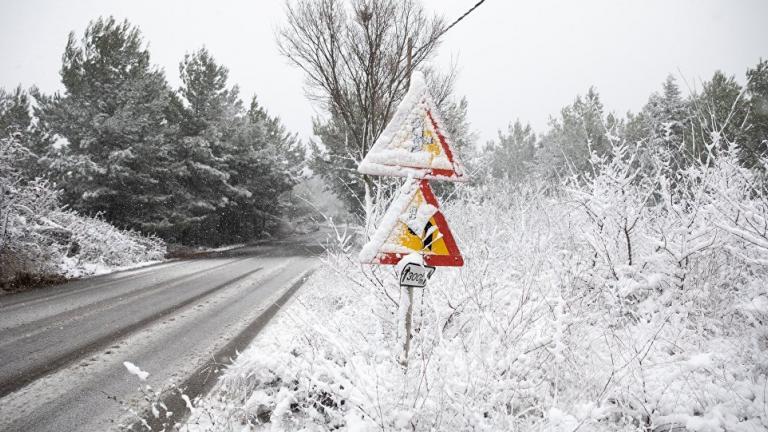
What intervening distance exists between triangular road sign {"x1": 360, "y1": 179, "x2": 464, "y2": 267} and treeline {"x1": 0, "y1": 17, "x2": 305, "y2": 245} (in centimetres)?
1282

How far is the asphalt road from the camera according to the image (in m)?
3.44

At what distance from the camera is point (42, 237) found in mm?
10414

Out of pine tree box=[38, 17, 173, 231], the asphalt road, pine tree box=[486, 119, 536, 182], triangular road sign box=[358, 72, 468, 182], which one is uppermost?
pine tree box=[486, 119, 536, 182]

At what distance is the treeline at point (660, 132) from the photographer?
4267 mm

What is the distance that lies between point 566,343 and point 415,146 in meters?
1.94

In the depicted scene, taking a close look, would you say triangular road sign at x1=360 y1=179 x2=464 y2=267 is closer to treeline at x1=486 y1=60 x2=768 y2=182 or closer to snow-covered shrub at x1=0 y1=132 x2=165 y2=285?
treeline at x1=486 y1=60 x2=768 y2=182

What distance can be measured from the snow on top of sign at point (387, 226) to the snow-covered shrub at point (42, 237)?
10.2 metres

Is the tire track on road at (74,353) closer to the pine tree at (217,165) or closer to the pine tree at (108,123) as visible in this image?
the pine tree at (108,123)

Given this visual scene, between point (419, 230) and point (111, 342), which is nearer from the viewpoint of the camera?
point (419, 230)

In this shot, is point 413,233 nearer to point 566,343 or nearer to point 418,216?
point 418,216

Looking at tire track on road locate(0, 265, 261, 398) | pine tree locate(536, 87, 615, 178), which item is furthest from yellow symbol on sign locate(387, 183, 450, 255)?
pine tree locate(536, 87, 615, 178)

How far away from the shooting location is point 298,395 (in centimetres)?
318

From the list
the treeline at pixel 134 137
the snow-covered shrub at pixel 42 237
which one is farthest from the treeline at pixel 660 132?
the treeline at pixel 134 137

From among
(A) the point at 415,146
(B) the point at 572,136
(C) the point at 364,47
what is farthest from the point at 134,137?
(B) the point at 572,136
